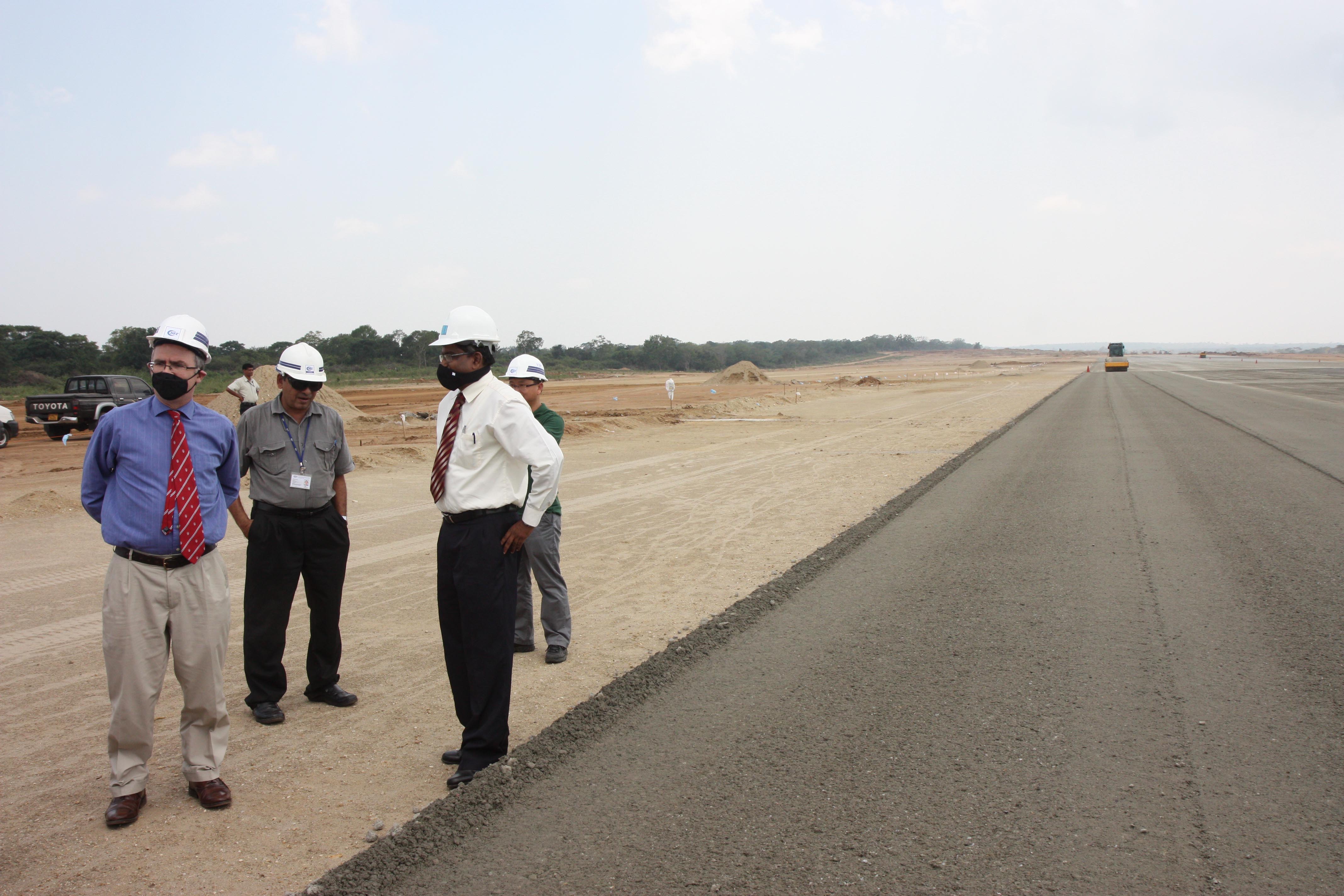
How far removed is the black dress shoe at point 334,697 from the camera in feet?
15.6

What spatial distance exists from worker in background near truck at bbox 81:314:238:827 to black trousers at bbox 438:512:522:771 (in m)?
0.98

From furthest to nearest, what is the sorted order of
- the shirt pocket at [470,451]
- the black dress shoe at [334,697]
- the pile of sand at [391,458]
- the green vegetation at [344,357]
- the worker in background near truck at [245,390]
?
the green vegetation at [344,357] → the pile of sand at [391,458] → the worker in background near truck at [245,390] → the black dress shoe at [334,697] → the shirt pocket at [470,451]

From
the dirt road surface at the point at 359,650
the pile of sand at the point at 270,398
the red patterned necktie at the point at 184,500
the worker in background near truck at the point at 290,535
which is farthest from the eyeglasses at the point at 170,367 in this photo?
the pile of sand at the point at 270,398

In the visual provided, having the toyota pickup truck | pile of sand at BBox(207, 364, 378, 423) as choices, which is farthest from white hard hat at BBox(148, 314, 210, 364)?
the toyota pickup truck

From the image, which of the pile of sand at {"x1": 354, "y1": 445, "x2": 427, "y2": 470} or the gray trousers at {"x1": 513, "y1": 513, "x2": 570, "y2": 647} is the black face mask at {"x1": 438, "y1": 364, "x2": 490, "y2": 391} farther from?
the pile of sand at {"x1": 354, "y1": 445, "x2": 427, "y2": 470}

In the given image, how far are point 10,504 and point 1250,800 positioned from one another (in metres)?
14.6

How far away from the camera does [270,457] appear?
4.57 m

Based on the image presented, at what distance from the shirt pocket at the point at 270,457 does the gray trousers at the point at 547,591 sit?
5.15ft

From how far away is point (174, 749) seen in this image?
4246mm

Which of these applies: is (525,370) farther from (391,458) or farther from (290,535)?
(391,458)

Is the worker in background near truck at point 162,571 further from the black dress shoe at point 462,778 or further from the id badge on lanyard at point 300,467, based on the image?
the black dress shoe at point 462,778

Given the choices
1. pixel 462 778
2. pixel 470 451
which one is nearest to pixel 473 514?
pixel 470 451

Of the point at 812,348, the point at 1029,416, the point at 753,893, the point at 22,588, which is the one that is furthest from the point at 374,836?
the point at 812,348

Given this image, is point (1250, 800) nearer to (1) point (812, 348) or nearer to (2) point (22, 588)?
(2) point (22, 588)
